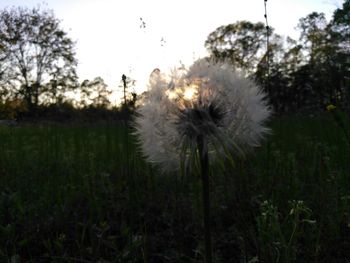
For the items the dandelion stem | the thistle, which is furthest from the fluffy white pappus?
the dandelion stem

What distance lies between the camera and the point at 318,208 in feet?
9.05

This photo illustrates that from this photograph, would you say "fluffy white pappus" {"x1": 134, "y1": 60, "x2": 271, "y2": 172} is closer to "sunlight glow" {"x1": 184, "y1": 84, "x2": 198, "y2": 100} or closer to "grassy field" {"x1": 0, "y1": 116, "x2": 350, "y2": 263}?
"sunlight glow" {"x1": 184, "y1": 84, "x2": 198, "y2": 100}

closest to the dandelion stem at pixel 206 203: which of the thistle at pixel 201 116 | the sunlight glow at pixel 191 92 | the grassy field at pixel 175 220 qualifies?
the thistle at pixel 201 116

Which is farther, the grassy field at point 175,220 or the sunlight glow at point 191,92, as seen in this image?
the grassy field at point 175,220

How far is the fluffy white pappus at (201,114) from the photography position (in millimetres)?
1407

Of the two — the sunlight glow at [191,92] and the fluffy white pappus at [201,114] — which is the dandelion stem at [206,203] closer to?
the fluffy white pappus at [201,114]

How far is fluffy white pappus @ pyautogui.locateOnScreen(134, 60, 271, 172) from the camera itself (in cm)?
141

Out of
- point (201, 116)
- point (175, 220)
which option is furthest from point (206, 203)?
point (175, 220)

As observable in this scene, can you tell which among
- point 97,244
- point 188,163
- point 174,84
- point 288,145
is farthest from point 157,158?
point 288,145

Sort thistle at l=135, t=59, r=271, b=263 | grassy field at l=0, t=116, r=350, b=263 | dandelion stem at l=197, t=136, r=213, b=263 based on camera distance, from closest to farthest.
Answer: dandelion stem at l=197, t=136, r=213, b=263 < thistle at l=135, t=59, r=271, b=263 < grassy field at l=0, t=116, r=350, b=263

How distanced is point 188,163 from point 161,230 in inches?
53.9

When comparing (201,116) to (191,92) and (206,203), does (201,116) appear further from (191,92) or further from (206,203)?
(206,203)

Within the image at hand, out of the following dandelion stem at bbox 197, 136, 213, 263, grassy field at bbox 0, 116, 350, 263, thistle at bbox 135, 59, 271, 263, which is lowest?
grassy field at bbox 0, 116, 350, 263

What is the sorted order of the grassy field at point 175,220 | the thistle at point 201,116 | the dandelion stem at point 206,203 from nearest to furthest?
the dandelion stem at point 206,203
the thistle at point 201,116
the grassy field at point 175,220
